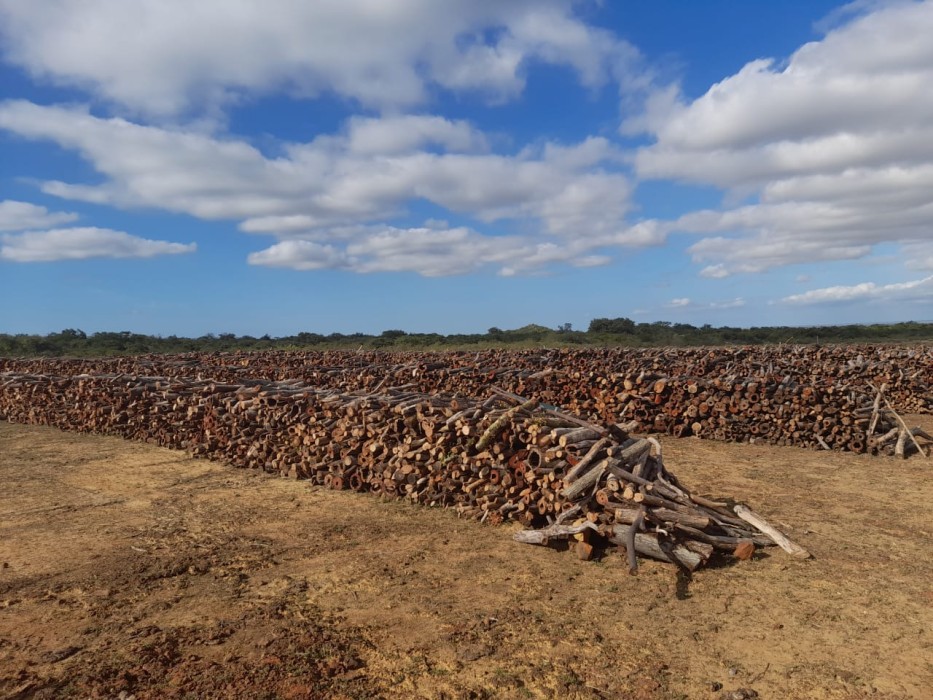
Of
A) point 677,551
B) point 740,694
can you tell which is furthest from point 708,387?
point 740,694

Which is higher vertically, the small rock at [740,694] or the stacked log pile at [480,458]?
the stacked log pile at [480,458]

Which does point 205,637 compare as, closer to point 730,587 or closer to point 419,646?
point 419,646

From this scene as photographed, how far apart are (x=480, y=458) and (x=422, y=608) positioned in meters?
2.85

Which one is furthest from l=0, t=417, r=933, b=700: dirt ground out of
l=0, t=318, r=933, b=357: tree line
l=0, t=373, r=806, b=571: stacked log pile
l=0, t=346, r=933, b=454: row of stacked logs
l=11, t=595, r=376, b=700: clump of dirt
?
l=0, t=318, r=933, b=357: tree line

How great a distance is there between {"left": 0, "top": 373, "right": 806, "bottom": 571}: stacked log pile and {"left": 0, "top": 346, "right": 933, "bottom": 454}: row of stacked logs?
175 centimetres

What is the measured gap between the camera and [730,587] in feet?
17.6

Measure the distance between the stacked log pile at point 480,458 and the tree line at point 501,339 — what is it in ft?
109

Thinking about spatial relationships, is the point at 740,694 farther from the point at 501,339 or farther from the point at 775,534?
the point at 501,339

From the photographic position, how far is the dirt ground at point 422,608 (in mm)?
3912

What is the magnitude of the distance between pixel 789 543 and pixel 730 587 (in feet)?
3.93

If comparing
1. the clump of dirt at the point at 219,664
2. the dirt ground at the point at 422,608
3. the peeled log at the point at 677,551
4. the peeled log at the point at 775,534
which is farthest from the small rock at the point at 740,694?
the peeled log at the point at 775,534

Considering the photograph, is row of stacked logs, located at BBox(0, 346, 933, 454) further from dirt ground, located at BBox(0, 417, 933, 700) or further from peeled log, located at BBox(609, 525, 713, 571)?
dirt ground, located at BBox(0, 417, 933, 700)

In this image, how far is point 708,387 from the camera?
1335 centimetres

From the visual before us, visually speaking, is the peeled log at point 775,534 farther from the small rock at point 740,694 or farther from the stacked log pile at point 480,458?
the small rock at point 740,694
